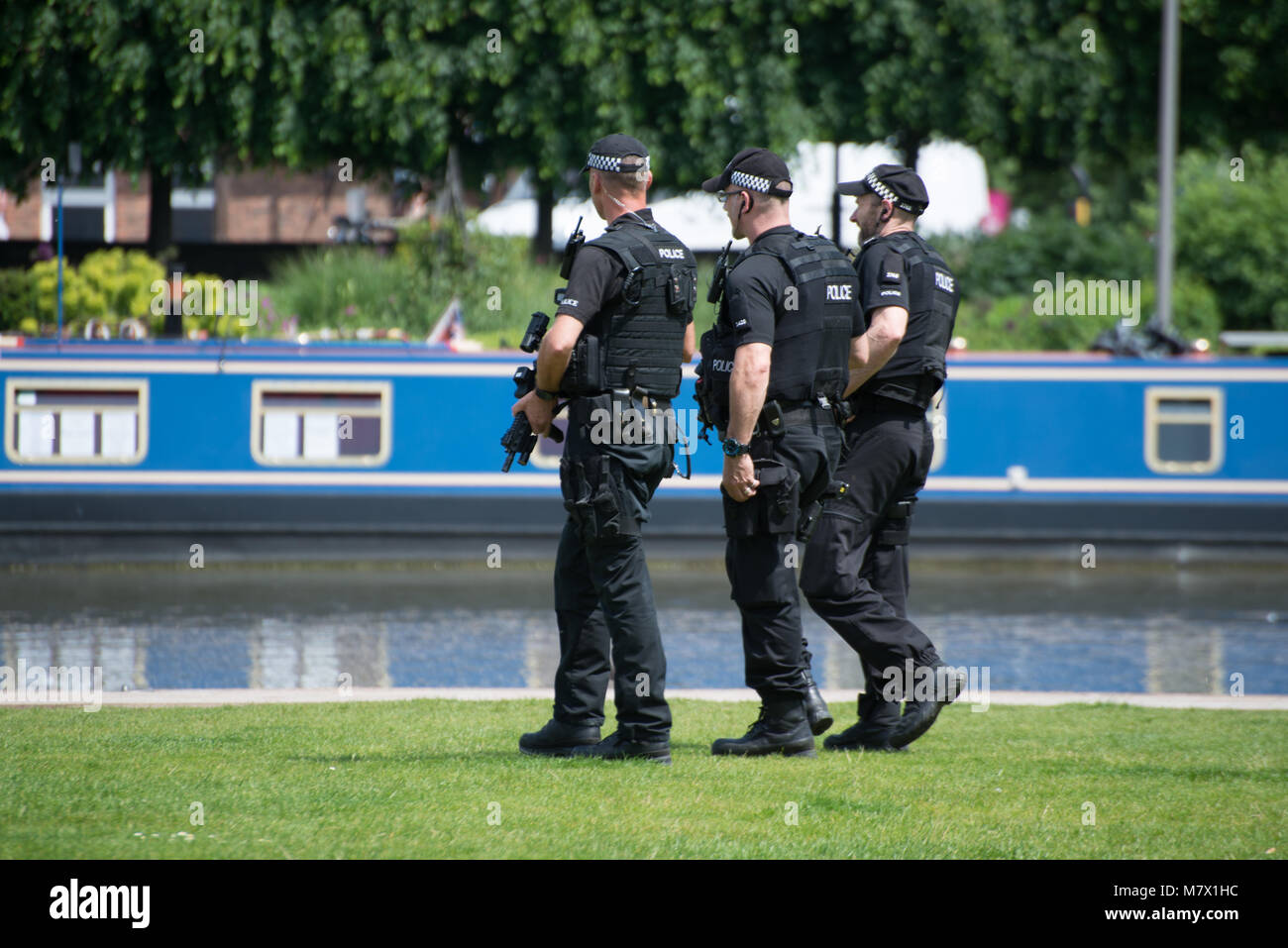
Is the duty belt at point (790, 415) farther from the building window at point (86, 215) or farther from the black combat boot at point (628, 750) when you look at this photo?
the building window at point (86, 215)

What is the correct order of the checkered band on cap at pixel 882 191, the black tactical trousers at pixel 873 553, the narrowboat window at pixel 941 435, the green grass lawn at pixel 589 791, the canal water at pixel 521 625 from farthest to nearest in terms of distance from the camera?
1. the narrowboat window at pixel 941 435
2. the canal water at pixel 521 625
3. the checkered band on cap at pixel 882 191
4. the black tactical trousers at pixel 873 553
5. the green grass lawn at pixel 589 791

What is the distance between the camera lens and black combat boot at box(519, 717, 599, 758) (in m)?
6.07

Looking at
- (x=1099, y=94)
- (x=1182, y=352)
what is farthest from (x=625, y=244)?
(x=1099, y=94)

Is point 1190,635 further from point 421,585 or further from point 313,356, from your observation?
point 313,356

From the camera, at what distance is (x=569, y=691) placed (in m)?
6.09

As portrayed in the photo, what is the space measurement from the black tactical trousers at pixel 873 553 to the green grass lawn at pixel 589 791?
38 centimetres

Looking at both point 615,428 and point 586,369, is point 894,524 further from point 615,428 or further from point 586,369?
point 586,369

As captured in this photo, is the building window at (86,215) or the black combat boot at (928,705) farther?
the building window at (86,215)

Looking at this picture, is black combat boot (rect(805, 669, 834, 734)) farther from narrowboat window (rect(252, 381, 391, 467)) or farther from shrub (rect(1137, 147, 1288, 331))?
shrub (rect(1137, 147, 1288, 331))

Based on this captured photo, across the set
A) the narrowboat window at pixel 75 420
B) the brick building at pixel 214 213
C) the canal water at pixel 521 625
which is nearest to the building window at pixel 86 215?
the brick building at pixel 214 213

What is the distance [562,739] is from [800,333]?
1.68 m

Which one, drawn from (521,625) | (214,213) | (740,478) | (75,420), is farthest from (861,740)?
(214,213)

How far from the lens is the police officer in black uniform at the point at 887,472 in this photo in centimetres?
625

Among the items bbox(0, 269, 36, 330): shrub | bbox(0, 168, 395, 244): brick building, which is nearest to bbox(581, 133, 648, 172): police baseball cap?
bbox(0, 269, 36, 330): shrub
